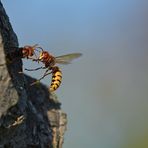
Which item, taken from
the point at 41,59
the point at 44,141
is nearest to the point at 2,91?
the point at 44,141

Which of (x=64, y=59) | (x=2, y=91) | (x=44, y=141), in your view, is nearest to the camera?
(x=2, y=91)

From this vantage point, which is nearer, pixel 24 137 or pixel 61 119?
pixel 24 137

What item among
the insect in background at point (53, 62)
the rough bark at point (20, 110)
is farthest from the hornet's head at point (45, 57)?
the rough bark at point (20, 110)

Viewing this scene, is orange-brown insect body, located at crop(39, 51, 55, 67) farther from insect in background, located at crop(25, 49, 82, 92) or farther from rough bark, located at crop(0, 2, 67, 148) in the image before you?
rough bark, located at crop(0, 2, 67, 148)

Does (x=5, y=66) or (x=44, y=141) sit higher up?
(x=5, y=66)

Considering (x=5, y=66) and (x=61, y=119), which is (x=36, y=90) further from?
(x=5, y=66)

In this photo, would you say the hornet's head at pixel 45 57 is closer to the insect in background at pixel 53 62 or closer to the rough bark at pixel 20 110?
the insect in background at pixel 53 62
